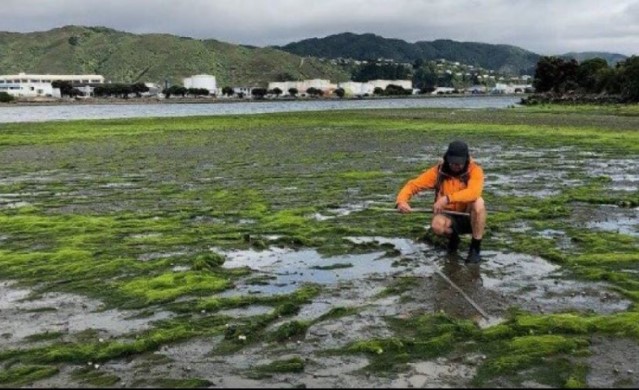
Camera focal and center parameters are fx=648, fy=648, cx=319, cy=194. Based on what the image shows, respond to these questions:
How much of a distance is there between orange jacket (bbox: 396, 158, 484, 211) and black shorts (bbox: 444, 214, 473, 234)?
0.13m

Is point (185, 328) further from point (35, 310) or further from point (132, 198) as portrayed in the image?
point (132, 198)

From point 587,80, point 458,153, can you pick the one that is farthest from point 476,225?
point 587,80

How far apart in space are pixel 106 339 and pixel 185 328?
2.72 ft

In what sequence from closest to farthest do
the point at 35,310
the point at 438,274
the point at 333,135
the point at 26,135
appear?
the point at 35,310 < the point at 438,274 < the point at 333,135 < the point at 26,135

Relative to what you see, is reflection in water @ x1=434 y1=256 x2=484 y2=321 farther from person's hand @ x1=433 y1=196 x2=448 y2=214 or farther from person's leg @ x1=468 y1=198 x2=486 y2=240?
person's hand @ x1=433 y1=196 x2=448 y2=214

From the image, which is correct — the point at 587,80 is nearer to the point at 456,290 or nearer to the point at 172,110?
the point at 172,110

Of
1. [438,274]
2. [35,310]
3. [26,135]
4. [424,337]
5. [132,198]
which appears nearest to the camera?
[424,337]

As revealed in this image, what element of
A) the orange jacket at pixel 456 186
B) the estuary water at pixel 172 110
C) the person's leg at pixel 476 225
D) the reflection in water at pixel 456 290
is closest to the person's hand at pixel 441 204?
the orange jacket at pixel 456 186

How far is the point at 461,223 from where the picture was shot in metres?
10.1

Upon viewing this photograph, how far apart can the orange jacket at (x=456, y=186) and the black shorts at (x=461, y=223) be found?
13 cm

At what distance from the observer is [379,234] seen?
11.8 meters

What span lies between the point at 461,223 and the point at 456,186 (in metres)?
0.63

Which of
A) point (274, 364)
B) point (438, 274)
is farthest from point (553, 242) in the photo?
point (274, 364)

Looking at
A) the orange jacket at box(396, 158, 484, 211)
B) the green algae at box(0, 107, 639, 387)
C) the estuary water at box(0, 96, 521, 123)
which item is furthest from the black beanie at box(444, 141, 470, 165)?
the estuary water at box(0, 96, 521, 123)
